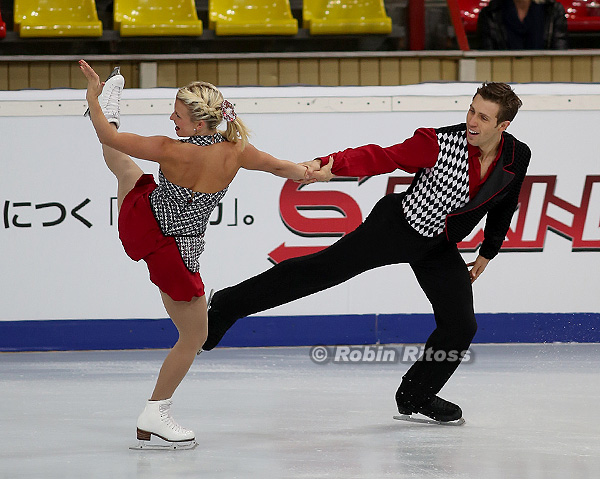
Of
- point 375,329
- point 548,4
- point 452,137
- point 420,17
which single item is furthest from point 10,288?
point 548,4

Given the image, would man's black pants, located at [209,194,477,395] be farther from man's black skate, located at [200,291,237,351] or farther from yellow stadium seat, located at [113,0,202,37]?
yellow stadium seat, located at [113,0,202,37]

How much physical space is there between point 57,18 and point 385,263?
441 cm

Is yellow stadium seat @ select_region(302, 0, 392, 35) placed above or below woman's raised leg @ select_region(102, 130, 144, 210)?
above

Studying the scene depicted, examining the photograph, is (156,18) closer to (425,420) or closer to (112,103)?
(112,103)

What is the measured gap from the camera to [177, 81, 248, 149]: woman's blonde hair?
2.88 m

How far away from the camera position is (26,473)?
2.71 meters

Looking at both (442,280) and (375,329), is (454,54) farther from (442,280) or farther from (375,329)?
(442,280)

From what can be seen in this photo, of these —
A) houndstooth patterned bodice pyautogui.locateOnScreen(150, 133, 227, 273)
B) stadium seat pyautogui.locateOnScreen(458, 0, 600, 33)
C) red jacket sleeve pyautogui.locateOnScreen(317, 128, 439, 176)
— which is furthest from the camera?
stadium seat pyautogui.locateOnScreen(458, 0, 600, 33)

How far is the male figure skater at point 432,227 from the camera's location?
3223mm

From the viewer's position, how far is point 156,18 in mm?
6859

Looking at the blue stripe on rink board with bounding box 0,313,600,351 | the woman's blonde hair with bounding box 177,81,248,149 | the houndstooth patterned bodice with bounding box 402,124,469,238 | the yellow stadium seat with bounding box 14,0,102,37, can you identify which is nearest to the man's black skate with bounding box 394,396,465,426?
the houndstooth patterned bodice with bounding box 402,124,469,238

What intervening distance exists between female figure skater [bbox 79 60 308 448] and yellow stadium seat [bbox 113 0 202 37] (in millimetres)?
3485

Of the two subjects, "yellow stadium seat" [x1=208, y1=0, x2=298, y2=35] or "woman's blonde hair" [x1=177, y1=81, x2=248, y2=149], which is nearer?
"woman's blonde hair" [x1=177, y1=81, x2=248, y2=149]

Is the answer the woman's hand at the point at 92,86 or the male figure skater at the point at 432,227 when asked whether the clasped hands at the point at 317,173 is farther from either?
the woman's hand at the point at 92,86
